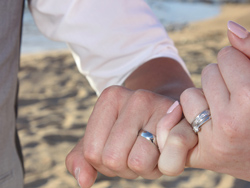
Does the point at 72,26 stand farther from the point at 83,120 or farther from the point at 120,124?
the point at 83,120

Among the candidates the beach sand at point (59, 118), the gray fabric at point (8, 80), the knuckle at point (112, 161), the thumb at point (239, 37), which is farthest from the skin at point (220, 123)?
the beach sand at point (59, 118)

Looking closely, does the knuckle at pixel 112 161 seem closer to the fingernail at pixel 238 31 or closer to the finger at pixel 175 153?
the finger at pixel 175 153

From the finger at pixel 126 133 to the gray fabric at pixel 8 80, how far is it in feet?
1.51

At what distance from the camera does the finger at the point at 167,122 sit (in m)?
1.00

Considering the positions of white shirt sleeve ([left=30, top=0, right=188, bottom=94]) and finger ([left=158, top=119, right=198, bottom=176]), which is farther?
white shirt sleeve ([left=30, top=0, right=188, bottom=94])

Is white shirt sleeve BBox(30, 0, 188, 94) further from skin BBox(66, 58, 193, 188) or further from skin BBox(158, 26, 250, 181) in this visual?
skin BBox(158, 26, 250, 181)

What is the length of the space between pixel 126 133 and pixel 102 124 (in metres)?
0.08

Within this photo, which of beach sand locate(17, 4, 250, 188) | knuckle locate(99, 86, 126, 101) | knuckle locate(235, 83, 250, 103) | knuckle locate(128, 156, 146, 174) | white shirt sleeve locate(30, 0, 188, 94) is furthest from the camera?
beach sand locate(17, 4, 250, 188)

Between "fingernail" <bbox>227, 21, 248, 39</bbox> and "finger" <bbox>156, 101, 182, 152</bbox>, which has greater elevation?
"fingernail" <bbox>227, 21, 248, 39</bbox>

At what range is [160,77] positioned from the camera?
137cm

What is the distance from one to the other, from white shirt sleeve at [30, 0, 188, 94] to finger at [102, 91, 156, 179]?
385mm

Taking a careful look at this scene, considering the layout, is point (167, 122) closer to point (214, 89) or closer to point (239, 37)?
point (214, 89)

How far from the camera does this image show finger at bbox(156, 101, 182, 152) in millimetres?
996

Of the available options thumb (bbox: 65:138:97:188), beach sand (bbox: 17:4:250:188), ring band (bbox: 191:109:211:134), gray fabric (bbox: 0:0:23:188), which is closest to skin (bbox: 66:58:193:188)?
thumb (bbox: 65:138:97:188)
